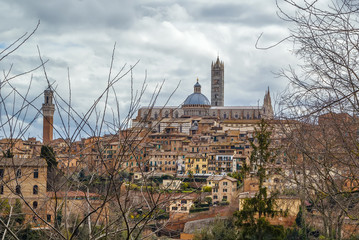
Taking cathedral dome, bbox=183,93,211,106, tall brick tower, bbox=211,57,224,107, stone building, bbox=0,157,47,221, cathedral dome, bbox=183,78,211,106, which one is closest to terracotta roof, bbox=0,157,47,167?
stone building, bbox=0,157,47,221

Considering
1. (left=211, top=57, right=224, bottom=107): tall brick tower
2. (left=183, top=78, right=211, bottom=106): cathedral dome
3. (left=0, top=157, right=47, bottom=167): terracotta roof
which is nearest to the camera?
(left=0, top=157, right=47, bottom=167): terracotta roof

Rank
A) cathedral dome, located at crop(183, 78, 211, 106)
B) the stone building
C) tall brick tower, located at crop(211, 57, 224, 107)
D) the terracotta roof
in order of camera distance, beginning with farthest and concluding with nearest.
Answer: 1. tall brick tower, located at crop(211, 57, 224, 107)
2. cathedral dome, located at crop(183, 78, 211, 106)
3. the terracotta roof
4. the stone building

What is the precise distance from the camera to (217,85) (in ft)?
376

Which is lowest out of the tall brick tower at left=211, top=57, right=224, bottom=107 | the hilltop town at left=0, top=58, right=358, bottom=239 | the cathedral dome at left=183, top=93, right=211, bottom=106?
the hilltop town at left=0, top=58, right=358, bottom=239

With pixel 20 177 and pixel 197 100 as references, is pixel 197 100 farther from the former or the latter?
pixel 20 177

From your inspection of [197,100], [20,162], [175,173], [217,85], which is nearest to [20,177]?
[175,173]

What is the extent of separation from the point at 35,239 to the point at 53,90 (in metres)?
7.21

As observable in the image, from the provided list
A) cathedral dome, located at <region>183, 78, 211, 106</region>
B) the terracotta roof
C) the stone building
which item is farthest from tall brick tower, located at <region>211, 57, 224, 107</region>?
the terracotta roof

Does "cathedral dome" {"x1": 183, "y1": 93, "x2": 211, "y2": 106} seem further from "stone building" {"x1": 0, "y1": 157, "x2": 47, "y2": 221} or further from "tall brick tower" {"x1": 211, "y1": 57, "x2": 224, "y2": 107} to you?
"stone building" {"x1": 0, "y1": 157, "x2": 47, "y2": 221}

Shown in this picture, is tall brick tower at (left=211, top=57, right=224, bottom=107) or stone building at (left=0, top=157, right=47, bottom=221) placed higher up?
tall brick tower at (left=211, top=57, right=224, bottom=107)

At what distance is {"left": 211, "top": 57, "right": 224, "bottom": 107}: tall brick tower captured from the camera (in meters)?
114

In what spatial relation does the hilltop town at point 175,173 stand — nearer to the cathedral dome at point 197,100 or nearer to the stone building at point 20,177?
the stone building at point 20,177

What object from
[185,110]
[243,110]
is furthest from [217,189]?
[243,110]

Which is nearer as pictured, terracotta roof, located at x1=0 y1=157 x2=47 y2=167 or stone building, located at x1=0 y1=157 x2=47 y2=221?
stone building, located at x1=0 y1=157 x2=47 y2=221
